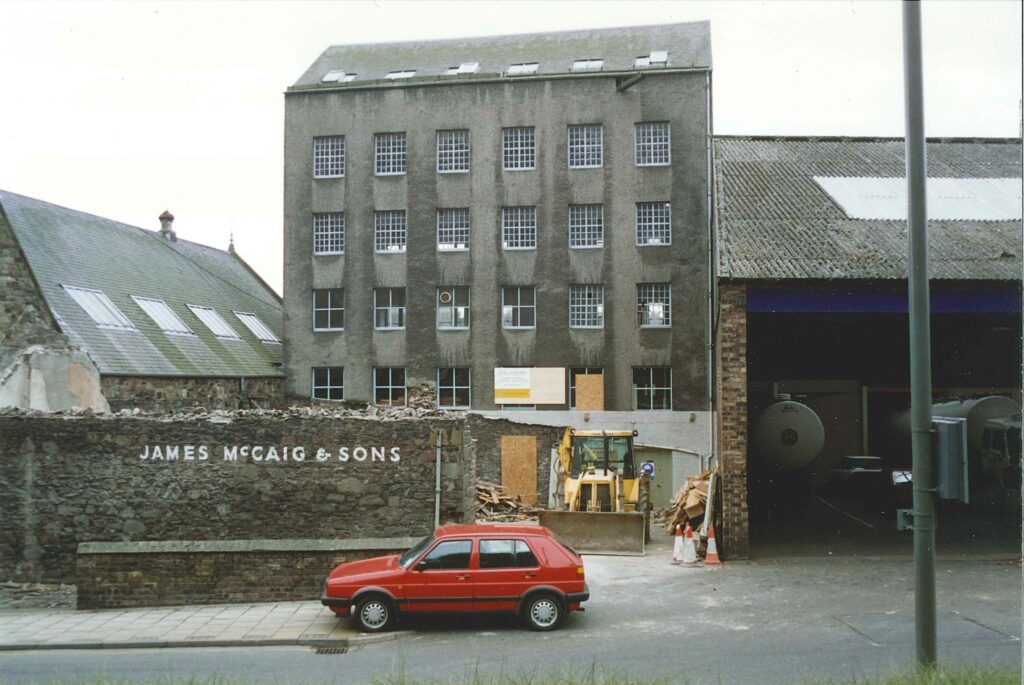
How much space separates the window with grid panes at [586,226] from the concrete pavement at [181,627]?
20.6 metres

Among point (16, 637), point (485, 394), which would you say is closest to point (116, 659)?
point (16, 637)

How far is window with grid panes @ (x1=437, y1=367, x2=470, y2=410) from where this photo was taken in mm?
33438

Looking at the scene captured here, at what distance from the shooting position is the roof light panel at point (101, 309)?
2847 cm

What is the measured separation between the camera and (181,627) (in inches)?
542

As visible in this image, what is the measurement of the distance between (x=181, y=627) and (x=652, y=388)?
2164 cm

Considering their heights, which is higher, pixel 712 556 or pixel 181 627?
pixel 712 556

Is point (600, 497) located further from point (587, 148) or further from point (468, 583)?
point (587, 148)

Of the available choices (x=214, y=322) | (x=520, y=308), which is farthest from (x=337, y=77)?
(x=520, y=308)

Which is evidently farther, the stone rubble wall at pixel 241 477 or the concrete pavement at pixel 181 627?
the stone rubble wall at pixel 241 477

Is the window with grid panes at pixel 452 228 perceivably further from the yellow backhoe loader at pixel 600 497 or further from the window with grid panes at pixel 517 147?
the yellow backhoe loader at pixel 600 497

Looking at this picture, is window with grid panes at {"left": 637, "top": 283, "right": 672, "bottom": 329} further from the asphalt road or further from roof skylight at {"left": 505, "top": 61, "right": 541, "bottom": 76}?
the asphalt road

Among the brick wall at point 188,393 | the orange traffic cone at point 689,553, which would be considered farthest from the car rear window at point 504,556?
the brick wall at point 188,393

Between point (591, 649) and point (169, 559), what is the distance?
7536 millimetres

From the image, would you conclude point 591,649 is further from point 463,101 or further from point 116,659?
point 463,101
